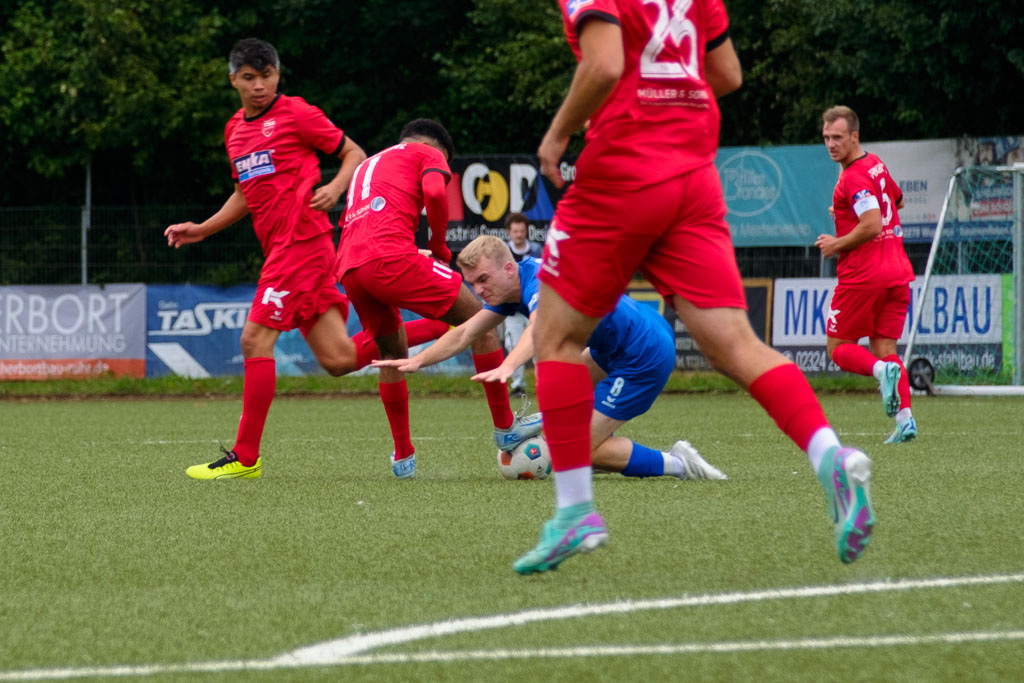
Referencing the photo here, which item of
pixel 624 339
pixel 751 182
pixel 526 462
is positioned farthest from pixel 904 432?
pixel 751 182

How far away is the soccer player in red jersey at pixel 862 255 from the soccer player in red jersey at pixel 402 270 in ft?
9.62

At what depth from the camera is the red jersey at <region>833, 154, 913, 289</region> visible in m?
9.37

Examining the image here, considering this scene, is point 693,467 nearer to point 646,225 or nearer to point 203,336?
point 646,225

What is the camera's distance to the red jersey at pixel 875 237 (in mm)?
9367

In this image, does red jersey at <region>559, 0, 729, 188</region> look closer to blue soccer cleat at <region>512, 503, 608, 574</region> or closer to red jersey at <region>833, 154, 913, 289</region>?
blue soccer cleat at <region>512, 503, 608, 574</region>

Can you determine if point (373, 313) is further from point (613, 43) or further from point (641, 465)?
point (613, 43)

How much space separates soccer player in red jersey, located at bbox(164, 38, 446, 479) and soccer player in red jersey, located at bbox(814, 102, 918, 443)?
11.1ft

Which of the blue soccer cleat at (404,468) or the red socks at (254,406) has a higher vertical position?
the red socks at (254,406)

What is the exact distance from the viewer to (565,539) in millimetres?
3951

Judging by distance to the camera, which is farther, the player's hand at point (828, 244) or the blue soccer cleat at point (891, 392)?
the player's hand at point (828, 244)

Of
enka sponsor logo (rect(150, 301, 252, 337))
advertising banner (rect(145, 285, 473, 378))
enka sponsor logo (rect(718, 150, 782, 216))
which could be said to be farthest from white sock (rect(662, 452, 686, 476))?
enka sponsor logo (rect(150, 301, 252, 337))

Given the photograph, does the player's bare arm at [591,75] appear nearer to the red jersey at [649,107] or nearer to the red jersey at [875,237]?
the red jersey at [649,107]

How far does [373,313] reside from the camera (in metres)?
7.35

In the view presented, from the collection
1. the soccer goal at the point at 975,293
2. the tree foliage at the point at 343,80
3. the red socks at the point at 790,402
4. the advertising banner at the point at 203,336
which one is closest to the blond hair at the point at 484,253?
the red socks at the point at 790,402
